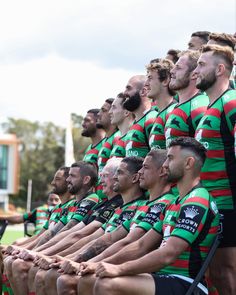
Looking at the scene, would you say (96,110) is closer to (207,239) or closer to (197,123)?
(197,123)

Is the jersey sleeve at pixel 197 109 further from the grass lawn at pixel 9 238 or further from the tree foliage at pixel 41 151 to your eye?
the tree foliage at pixel 41 151

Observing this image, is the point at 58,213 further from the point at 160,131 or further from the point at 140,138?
the point at 160,131

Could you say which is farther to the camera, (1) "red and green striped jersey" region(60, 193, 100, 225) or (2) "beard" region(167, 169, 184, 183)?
(1) "red and green striped jersey" region(60, 193, 100, 225)

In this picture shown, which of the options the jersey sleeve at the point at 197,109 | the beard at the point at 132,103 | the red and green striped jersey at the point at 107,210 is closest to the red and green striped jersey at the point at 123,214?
the red and green striped jersey at the point at 107,210

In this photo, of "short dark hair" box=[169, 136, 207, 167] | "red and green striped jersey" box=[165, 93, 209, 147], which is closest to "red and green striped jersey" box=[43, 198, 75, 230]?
"red and green striped jersey" box=[165, 93, 209, 147]

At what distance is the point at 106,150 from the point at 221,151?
3.00m

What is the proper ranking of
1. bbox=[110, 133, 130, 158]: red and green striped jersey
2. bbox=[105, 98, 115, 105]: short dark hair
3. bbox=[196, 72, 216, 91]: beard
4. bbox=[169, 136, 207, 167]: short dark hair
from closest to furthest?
1. bbox=[169, 136, 207, 167]: short dark hair
2. bbox=[196, 72, 216, 91]: beard
3. bbox=[110, 133, 130, 158]: red and green striped jersey
4. bbox=[105, 98, 115, 105]: short dark hair

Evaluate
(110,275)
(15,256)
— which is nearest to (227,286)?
(110,275)

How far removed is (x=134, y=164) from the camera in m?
7.33

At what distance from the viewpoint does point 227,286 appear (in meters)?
6.16

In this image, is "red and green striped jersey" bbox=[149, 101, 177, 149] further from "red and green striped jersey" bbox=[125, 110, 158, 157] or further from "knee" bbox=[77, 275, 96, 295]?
"knee" bbox=[77, 275, 96, 295]

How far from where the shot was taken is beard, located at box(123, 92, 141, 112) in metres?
8.32

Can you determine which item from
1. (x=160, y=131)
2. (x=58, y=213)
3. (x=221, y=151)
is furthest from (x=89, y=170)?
(x=221, y=151)

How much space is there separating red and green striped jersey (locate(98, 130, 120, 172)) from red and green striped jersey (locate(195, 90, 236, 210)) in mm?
2833
